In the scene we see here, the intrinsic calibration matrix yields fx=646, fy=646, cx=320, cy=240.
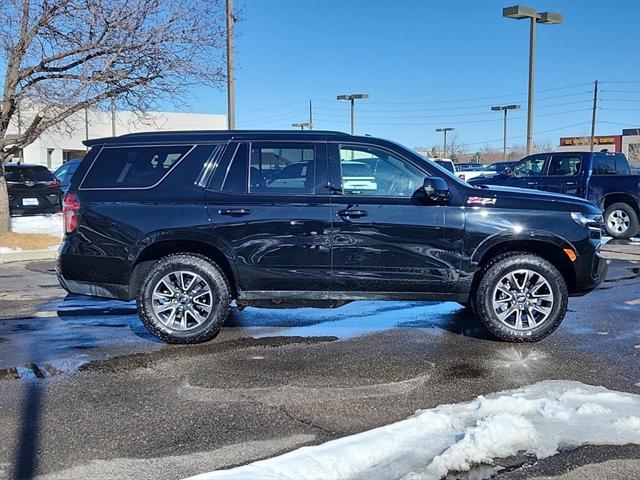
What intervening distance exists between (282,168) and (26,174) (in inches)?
536

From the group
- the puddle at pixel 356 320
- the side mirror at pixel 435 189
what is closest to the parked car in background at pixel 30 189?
the puddle at pixel 356 320

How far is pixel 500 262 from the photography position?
19.7 ft

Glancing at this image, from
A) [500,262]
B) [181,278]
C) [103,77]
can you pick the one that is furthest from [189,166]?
[103,77]

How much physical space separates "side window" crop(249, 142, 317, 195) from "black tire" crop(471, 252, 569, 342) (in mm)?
1842

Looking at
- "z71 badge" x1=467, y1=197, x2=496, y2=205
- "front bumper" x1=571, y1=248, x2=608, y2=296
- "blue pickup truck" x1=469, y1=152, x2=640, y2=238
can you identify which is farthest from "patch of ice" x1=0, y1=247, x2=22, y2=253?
"front bumper" x1=571, y1=248, x2=608, y2=296

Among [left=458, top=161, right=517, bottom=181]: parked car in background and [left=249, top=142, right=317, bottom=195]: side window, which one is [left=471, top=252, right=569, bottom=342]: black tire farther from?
[left=458, top=161, right=517, bottom=181]: parked car in background

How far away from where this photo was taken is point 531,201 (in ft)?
19.6

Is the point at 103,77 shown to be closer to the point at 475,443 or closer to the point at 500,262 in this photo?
the point at 500,262

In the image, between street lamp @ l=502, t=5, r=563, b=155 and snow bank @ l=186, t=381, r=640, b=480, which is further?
street lamp @ l=502, t=5, r=563, b=155

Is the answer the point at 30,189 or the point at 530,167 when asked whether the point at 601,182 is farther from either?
the point at 30,189

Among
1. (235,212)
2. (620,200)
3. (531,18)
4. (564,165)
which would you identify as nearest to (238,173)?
(235,212)

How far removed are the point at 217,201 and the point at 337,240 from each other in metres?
1.16

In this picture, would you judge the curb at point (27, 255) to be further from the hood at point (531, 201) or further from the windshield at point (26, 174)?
the hood at point (531, 201)

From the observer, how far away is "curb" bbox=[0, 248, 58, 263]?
1216 centimetres
